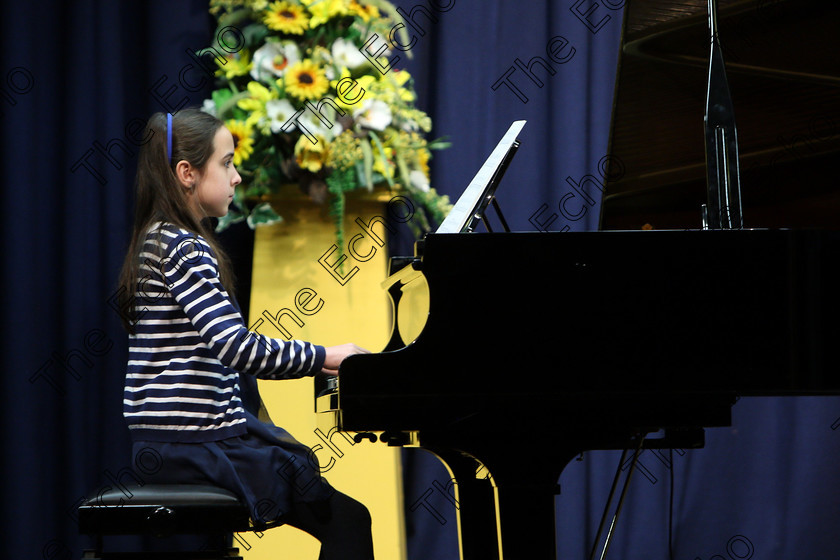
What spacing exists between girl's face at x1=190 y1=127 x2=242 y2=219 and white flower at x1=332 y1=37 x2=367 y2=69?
0.64 metres

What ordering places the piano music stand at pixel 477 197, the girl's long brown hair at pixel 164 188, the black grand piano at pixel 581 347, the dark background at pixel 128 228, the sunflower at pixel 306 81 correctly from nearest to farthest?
the black grand piano at pixel 581 347
the piano music stand at pixel 477 197
the girl's long brown hair at pixel 164 188
the sunflower at pixel 306 81
the dark background at pixel 128 228

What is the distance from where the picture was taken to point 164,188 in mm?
2021

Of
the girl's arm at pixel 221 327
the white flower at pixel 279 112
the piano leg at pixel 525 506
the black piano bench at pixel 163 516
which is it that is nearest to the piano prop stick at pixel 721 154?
the piano leg at pixel 525 506

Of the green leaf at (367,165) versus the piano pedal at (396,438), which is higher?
the green leaf at (367,165)

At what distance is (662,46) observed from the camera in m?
2.22

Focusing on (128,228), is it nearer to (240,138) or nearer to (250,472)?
(240,138)

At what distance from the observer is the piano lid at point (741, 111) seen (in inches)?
83.7

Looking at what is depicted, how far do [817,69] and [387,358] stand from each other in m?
1.31

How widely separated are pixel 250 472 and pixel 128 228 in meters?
1.37

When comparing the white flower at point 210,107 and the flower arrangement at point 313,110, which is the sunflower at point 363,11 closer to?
the flower arrangement at point 313,110

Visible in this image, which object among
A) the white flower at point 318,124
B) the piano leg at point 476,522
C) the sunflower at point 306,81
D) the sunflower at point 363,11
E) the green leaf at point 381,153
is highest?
the sunflower at point 363,11

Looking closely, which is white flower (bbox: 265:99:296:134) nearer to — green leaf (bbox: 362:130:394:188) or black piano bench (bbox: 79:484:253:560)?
green leaf (bbox: 362:130:394:188)

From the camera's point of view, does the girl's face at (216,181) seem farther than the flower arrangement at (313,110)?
No

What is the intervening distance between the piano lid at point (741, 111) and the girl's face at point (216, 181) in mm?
942
